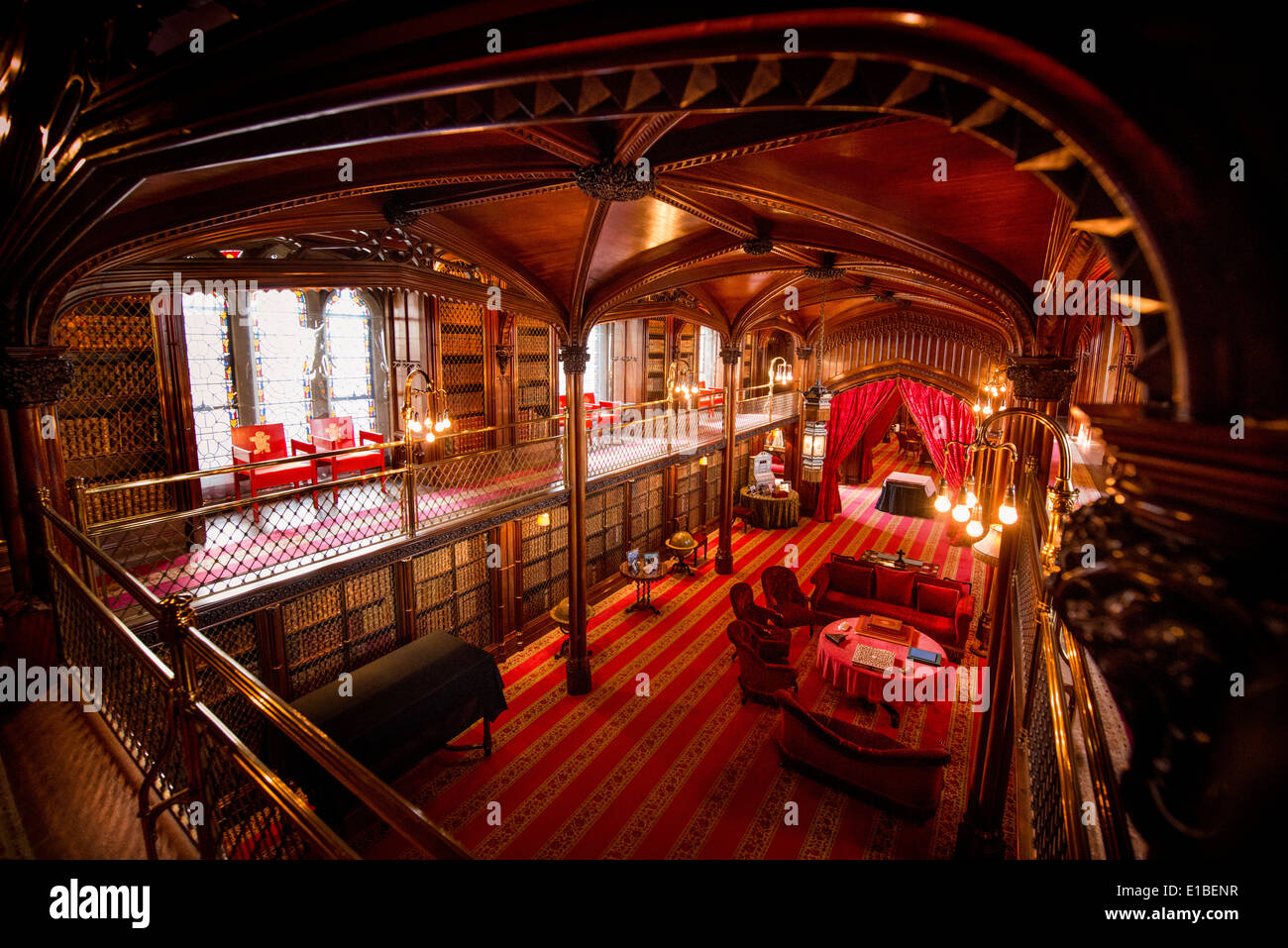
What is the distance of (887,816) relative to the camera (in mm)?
5914

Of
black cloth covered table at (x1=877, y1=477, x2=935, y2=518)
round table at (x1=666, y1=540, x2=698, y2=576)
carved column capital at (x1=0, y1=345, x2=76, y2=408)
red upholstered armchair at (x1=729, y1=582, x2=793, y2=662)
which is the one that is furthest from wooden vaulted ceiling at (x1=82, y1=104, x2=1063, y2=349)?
black cloth covered table at (x1=877, y1=477, x2=935, y2=518)

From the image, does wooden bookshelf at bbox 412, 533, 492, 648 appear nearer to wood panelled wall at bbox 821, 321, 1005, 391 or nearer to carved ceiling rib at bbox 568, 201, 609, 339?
carved ceiling rib at bbox 568, 201, 609, 339

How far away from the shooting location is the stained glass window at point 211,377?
7.25 m

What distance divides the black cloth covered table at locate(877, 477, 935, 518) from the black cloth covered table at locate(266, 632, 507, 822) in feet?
41.5

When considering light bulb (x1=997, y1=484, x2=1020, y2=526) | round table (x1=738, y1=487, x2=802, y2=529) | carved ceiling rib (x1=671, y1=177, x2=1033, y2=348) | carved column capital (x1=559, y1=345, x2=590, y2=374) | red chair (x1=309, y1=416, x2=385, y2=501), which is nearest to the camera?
light bulb (x1=997, y1=484, x2=1020, y2=526)

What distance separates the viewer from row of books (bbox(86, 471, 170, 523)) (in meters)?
5.64

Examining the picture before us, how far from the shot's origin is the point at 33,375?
3.68 m

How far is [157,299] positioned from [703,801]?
25.2 feet

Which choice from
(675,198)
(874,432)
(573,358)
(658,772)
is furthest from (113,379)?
(874,432)

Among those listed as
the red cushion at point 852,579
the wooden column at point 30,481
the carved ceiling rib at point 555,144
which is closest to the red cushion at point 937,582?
the red cushion at point 852,579

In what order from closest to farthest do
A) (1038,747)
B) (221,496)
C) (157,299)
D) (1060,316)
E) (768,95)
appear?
(768,95) → (1038,747) → (1060,316) → (157,299) → (221,496)
